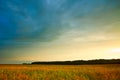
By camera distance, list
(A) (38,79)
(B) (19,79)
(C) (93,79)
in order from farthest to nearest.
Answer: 1. (C) (93,79)
2. (A) (38,79)
3. (B) (19,79)

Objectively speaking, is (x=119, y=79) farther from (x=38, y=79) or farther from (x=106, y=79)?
(x=38, y=79)

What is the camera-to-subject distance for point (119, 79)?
9.45m

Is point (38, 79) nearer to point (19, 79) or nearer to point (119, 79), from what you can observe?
point (19, 79)

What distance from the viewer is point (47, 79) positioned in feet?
29.4

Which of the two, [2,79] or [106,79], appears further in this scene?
[106,79]

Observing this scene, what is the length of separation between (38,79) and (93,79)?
354 cm

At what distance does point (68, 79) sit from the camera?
923cm

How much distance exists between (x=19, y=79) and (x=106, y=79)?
442cm

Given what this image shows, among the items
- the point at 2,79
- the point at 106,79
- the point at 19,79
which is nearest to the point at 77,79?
the point at 106,79

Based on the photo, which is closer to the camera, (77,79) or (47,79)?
(77,79)

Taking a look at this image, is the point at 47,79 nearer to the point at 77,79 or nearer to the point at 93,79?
the point at 77,79

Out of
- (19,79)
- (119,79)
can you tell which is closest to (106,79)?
A: (119,79)

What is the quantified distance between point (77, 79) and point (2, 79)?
11.2ft

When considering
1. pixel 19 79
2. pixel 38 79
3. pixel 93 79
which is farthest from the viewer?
pixel 93 79
